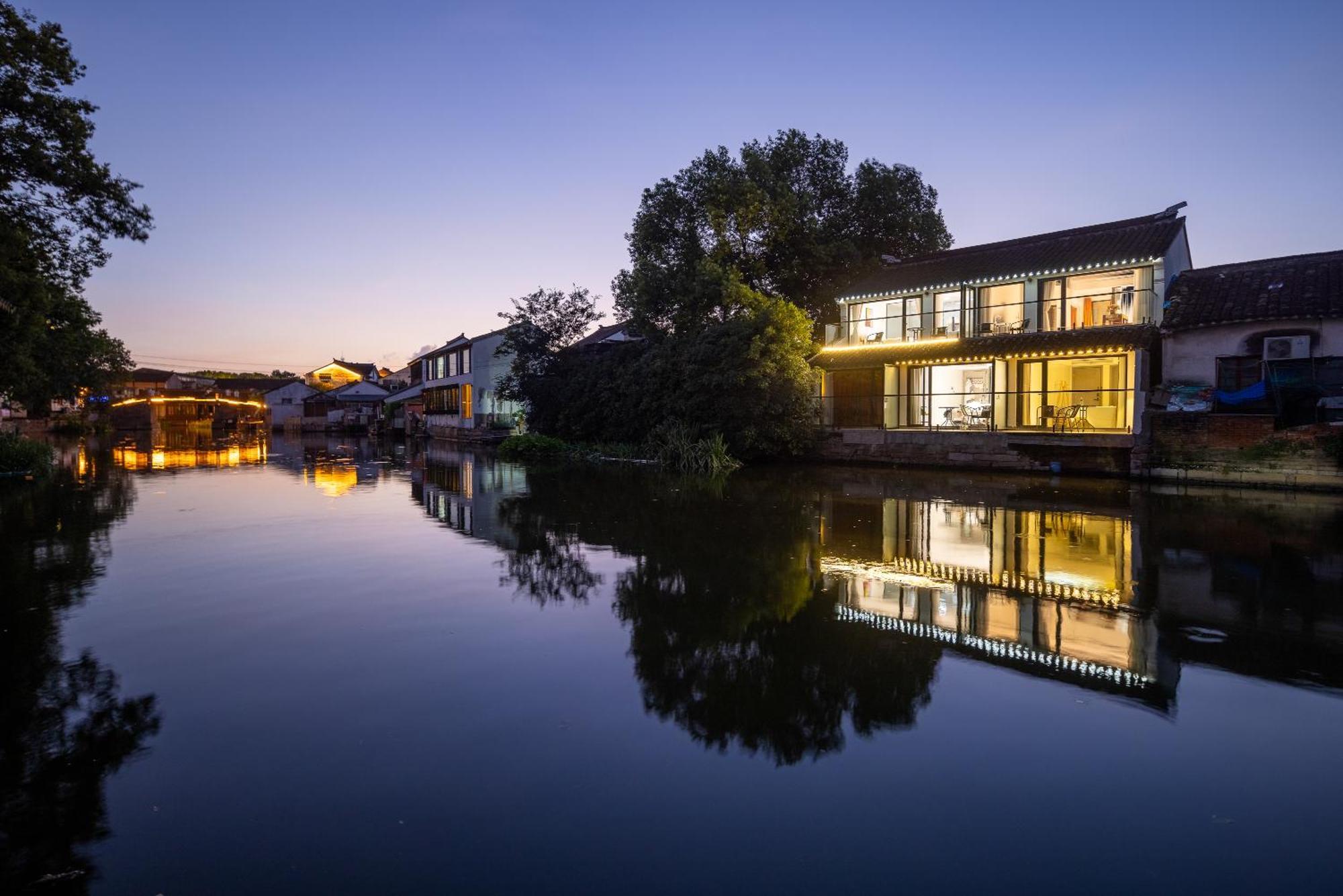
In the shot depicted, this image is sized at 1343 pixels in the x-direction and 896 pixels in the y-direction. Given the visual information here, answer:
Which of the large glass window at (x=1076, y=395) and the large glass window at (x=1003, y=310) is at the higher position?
the large glass window at (x=1003, y=310)

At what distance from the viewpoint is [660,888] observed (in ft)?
9.89

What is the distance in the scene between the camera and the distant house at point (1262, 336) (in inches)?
734

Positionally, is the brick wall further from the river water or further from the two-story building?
the river water

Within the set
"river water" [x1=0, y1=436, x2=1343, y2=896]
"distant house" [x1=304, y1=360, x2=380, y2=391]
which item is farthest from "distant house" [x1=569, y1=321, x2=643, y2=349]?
"distant house" [x1=304, y1=360, x2=380, y2=391]

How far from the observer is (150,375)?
87375 mm

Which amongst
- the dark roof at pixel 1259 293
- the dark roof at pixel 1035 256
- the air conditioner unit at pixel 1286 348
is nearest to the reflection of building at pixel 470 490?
the dark roof at pixel 1035 256

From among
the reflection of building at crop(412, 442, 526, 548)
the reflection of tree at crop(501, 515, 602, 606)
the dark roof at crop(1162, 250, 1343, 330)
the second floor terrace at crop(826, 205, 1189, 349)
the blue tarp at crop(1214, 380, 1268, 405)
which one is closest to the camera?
the reflection of tree at crop(501, 515, 602, 606)

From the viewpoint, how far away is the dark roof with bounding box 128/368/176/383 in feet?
279

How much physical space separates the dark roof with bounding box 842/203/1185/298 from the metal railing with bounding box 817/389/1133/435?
3782 millimetres

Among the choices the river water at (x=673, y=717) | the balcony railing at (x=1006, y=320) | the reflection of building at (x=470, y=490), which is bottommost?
the river water at (x=673, y=717)

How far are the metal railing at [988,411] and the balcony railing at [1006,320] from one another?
2.01 metres

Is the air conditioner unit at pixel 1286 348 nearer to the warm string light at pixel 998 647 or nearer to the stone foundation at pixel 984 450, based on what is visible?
the stone foundation at pixel 984 450

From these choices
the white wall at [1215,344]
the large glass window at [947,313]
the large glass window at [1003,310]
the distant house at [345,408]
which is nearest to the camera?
the white wall at [1215,344]

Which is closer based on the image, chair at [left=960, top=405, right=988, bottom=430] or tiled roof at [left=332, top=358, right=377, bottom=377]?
chair at [left=960, top=405, right=988, bottom=430]
